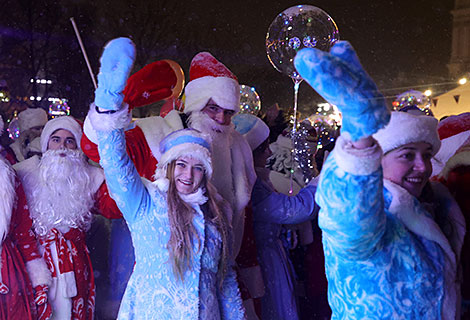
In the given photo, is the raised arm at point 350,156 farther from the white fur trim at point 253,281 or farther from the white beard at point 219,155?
the white fur trim at point 253,281

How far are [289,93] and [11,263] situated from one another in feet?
13.3

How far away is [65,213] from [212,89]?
47.1 inches

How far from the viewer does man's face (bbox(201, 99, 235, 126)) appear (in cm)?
291

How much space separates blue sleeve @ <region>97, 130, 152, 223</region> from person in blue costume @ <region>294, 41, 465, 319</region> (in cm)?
101

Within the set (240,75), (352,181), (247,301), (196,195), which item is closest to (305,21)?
(196,195)

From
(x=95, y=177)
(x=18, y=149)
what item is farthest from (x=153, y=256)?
(x=18, y=149)

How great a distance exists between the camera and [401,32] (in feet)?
16.5

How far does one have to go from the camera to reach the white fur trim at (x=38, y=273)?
2.94 meters

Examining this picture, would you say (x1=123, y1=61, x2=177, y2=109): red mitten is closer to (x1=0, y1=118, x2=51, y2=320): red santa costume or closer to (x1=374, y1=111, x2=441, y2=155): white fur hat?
(x1=0, y1=118, x2=51, y2=320): red santa costume

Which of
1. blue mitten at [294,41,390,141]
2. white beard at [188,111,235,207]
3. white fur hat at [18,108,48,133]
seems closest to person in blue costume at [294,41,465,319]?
blue mitten at [294,41,390,141]

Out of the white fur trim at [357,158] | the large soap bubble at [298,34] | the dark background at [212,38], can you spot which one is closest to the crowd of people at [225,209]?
the white fur trim at [357,158]

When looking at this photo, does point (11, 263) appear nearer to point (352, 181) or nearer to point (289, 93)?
point (352, 181)

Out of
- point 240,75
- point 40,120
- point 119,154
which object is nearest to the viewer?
point 119,154

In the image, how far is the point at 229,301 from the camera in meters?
2.39
